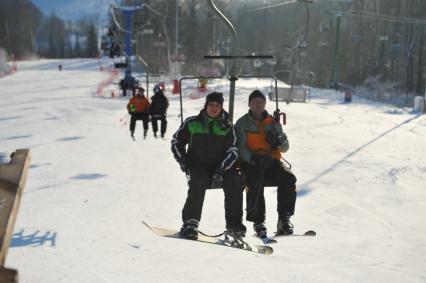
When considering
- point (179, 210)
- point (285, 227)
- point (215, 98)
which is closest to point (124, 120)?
point (179, 210)

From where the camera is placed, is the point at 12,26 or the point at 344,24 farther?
the point at 12,26

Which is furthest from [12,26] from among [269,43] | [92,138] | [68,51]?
[92,138]

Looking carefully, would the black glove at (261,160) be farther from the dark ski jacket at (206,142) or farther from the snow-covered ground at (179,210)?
the snow-covered ground at (179,210)

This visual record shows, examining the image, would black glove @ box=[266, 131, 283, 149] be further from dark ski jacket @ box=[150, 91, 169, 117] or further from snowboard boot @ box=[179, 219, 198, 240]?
dark ski jacket @ box=[150, 91, 169, 117]

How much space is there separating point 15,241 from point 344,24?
47.3m

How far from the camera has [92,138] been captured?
11.2 meters

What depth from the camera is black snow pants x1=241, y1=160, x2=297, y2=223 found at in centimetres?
443

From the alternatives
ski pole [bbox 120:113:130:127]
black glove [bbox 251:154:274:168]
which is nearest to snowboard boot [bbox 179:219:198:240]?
black glove [bbox 251:154:274:168]

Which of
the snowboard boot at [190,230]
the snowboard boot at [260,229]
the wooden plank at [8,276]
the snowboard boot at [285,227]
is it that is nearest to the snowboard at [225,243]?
the snowboard boot at [190,230]

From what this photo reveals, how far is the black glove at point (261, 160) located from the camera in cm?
438

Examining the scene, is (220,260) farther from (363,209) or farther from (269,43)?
(269,43)

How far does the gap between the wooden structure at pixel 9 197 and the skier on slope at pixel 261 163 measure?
2.04 metres

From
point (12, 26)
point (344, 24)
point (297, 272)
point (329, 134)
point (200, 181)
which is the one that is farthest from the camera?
point (12, 26)

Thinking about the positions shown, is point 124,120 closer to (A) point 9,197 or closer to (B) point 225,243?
(B) point 225,243
